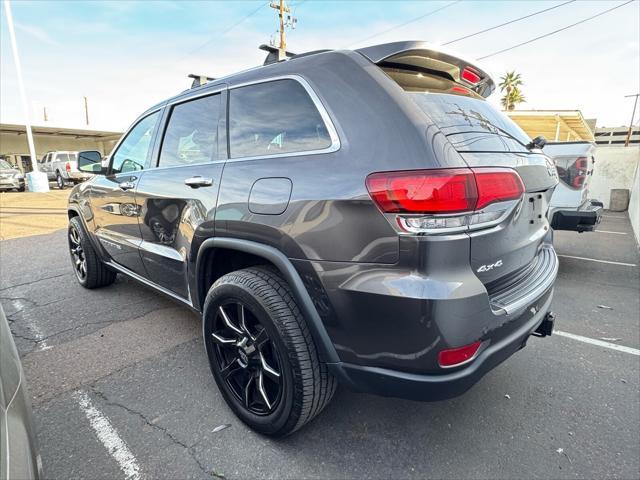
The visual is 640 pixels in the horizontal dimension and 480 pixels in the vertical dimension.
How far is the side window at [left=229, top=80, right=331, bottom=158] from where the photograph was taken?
1816 mm

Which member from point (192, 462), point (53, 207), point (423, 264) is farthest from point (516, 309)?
point (53, 207)

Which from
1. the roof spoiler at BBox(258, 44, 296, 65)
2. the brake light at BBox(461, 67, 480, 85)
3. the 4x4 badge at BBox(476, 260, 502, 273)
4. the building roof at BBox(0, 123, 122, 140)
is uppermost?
the building roof at BBox(0, 123, 122, 140)

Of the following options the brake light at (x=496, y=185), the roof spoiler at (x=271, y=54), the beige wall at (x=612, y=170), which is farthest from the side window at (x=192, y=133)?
the beige wall at (x=612, y=170)

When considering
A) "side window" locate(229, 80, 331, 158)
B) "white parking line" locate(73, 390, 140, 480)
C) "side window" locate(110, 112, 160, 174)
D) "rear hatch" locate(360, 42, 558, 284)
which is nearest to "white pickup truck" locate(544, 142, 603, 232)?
"rear hatch" locate(360, 42, 558, 284)

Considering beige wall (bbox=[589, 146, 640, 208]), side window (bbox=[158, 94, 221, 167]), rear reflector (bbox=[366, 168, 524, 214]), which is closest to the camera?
rear reflector (bbox=[366, 168, 524, 214])

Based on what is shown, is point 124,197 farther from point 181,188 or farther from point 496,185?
point 496,185

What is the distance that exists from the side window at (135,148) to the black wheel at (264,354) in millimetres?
1702

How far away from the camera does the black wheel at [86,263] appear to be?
13.3 ft

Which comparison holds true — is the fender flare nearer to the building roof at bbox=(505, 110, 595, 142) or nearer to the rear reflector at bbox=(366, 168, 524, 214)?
the rear reflector at bbox=(366, 168, 524, 214)

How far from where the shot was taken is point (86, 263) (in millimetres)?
4090

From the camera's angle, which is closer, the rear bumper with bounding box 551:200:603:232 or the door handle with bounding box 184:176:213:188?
the door handle with bounding box 184:176:213:188

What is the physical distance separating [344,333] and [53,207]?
13920 millimetres

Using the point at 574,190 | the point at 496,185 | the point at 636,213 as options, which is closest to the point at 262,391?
the point at 496,185

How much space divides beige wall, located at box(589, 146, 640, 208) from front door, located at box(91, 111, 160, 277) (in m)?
15.1
